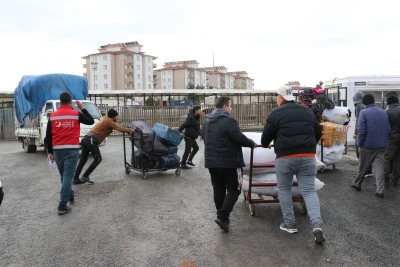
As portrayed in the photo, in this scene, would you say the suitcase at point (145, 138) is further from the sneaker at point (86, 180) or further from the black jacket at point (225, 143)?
the black jacket at point (225, 143)

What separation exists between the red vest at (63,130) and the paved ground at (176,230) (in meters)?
1.13

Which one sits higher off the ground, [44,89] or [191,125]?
[44,89]

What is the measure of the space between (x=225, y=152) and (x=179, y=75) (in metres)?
115

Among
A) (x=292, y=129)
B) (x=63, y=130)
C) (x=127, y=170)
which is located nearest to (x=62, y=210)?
(x=63, y=130)

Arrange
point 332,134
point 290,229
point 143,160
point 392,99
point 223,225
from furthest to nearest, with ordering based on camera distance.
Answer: point 143,160
point 332,134
point 392,99
point 223,225
point 290,229

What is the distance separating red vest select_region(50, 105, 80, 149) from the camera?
6.58 metres

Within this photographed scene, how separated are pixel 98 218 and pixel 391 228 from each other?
4255 millimetres

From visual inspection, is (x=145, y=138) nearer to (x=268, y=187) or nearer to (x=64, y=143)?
(x=64, y=143)

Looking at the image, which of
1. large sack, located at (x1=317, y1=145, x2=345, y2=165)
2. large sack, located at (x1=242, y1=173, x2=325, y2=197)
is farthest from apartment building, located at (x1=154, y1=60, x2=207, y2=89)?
large sack, located at (x1=242, y1=173, x2=325, y2=197)

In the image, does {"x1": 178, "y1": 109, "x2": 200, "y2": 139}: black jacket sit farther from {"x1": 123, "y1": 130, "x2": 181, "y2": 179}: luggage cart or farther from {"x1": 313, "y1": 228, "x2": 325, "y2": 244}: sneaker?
{"x1": 313, "y1": 228, "x2": 325, "y2": 244}: sneaker

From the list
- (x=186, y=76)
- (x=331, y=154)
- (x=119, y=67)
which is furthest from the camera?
(x=186, y=76)

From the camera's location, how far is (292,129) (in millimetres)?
5000

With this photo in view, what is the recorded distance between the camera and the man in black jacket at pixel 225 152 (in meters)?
5.38

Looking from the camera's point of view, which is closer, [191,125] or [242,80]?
[191,125]
